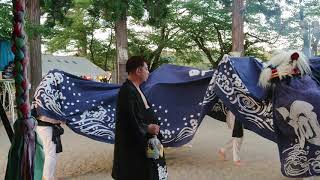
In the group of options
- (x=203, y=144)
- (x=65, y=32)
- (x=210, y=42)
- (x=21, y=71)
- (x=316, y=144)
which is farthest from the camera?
(x=65, y=32)

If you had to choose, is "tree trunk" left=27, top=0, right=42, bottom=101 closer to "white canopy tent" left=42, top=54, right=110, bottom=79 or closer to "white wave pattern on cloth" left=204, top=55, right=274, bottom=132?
"white wave pattern on cloth" left=204, top=55, right=274, bottom=132

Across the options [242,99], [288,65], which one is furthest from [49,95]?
[288,65]

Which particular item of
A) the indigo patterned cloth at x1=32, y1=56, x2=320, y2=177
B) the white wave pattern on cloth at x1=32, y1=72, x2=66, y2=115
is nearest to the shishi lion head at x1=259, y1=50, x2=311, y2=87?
the indigo patterned cloth at x1=32, y1=56, x2=320, y2=177

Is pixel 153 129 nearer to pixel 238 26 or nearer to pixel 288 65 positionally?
pixel 288 65

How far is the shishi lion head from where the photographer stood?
16.5ft

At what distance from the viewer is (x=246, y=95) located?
18.2ft

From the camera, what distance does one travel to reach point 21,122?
1.81m

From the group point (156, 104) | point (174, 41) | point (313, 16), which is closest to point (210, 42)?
point (174, 41)

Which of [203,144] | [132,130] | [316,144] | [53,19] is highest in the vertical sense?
[53,19]

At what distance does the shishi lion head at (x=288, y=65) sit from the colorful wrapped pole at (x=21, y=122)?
3794 mm

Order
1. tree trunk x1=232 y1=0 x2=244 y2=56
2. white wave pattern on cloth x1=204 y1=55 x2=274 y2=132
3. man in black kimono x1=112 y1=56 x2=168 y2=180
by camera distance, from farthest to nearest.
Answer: tree trunk x1=232 y1=0 x2=244 y2=56 < white wave pattern on cloth x1=204 y1=55 x2=274 y2=132 < man in black kimono x1=112 y1=56 x2=168 y2=180

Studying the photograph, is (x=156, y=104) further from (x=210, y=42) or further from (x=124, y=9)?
(x=210, y=42)

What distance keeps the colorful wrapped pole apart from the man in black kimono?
165 cm

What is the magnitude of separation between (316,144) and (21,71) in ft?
13.0
